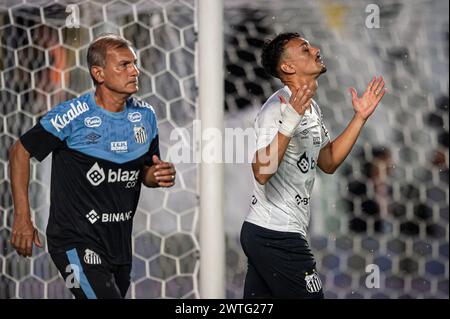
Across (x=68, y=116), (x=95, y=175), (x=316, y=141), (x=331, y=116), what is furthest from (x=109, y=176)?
(x=331, y=116)

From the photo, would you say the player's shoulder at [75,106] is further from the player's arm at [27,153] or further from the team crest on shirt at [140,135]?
the team crest on shirt at [140,135]

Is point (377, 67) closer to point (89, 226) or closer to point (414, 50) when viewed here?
point (414, 50)

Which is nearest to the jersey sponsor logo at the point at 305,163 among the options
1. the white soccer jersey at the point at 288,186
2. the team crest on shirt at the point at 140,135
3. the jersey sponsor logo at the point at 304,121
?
the white soccer jersey at the point at 288,186

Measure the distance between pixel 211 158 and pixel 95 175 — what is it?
486 millimetres

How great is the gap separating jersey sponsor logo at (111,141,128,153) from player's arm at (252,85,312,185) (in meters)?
0.56

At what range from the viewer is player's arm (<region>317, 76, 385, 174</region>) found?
3.26 m

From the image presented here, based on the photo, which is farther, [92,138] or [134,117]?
[134,117]

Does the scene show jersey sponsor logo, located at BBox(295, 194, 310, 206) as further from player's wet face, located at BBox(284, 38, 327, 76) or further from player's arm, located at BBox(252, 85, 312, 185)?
player's wet face, located at BBox(284, 38, 327, 76)

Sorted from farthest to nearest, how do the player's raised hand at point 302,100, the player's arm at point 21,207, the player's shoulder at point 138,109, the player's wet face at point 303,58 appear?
1. the player's shoulder at point 138,109
2. the player's wet face at point 303,58
3. the player's arm at point 21,207
4. the player's raised hand at point 302,100

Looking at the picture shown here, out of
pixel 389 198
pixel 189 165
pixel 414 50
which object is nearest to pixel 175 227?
pixel 189 165

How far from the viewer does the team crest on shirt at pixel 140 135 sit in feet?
11.1

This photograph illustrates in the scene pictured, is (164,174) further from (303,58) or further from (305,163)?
(303,58)

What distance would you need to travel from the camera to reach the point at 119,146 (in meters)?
3.32

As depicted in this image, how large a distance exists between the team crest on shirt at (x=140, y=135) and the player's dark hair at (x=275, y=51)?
0.53m
